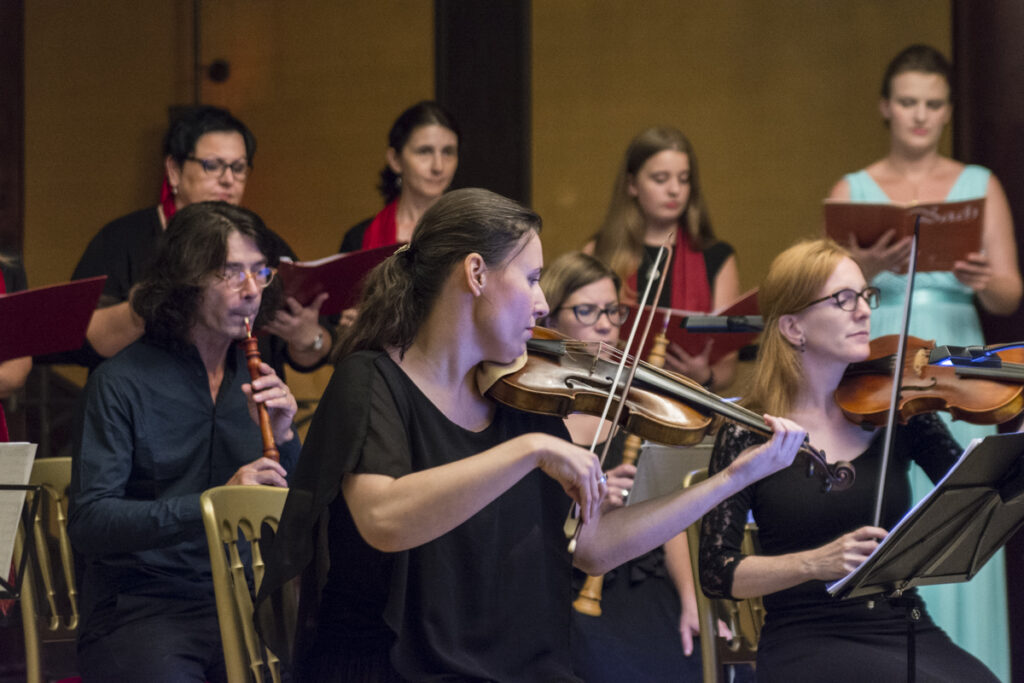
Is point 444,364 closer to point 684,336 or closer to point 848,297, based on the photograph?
point 848,297

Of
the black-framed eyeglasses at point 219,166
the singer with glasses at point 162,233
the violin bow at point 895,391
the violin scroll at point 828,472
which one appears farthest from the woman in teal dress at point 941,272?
the black-framed eyeglasses at point 219,166

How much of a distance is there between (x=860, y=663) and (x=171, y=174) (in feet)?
7.07

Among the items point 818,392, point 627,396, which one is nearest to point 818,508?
point 818,392

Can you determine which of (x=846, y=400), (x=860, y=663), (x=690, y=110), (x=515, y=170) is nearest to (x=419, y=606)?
(x=860, y=663)

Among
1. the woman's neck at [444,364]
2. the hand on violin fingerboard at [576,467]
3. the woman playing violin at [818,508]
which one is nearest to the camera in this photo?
the hand on violin fingerboard at [576,467]

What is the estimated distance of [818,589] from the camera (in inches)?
98.8

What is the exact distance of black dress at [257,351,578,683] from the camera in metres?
1.89

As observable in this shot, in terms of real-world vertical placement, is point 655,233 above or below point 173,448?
above

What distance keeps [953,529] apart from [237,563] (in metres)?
1.18

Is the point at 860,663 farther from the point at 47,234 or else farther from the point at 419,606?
the point at 47,234

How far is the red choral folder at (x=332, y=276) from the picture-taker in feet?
9.48

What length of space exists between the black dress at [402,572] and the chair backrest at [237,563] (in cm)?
20

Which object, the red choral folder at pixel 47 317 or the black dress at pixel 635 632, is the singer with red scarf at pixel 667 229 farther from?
the red choral folder at pixel 47 317

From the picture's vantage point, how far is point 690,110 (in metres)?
5.31
